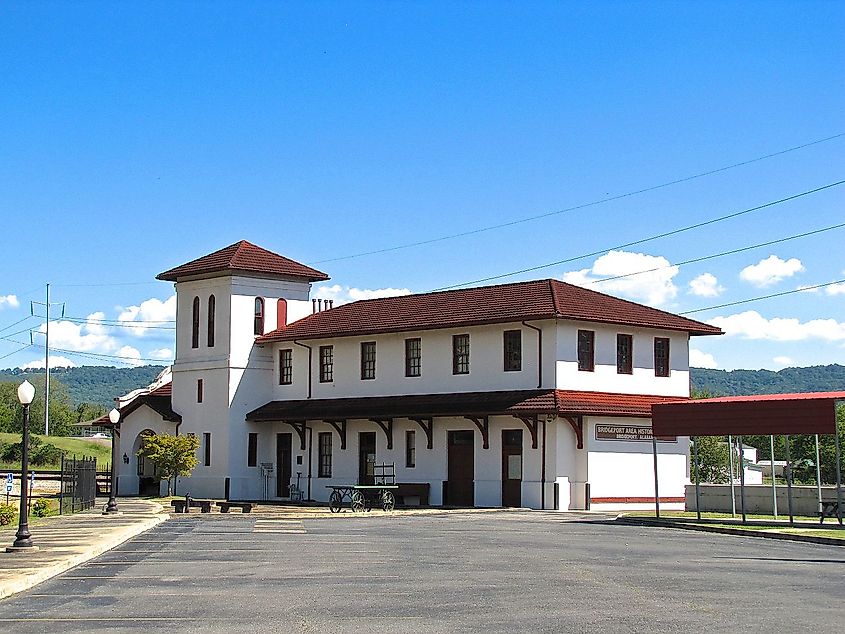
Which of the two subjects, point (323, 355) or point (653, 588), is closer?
point (653, 588)

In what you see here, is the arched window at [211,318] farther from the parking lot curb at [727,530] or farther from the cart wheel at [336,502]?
the parking lot curb at [727,530]

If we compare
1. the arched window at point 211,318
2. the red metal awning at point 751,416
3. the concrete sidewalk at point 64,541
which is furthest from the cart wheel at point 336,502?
the arched window at point 211,318

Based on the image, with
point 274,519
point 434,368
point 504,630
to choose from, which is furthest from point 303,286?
point 504,630

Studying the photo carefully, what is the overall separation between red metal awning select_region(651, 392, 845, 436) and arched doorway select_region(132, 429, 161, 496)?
28.3 m

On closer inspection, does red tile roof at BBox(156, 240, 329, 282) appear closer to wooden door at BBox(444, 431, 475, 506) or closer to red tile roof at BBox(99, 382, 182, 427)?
red tile roof at BBox(99, 382, 182, 427)

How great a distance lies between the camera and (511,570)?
1920 centimetres

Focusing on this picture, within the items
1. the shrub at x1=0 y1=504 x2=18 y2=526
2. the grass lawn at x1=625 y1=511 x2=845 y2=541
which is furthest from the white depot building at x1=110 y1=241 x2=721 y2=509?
the shrub at x1=0 y1=504 x2=18 y2=526

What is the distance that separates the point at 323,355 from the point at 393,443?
6.09 metres

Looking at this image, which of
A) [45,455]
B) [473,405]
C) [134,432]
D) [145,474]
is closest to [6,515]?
[473,405]

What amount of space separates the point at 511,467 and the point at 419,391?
18.7ft

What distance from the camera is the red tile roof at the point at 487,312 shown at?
148 feet

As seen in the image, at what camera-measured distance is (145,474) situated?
189 feet

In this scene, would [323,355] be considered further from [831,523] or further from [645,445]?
[831,523]

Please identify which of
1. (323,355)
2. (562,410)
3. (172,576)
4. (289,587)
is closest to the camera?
(289,587)
